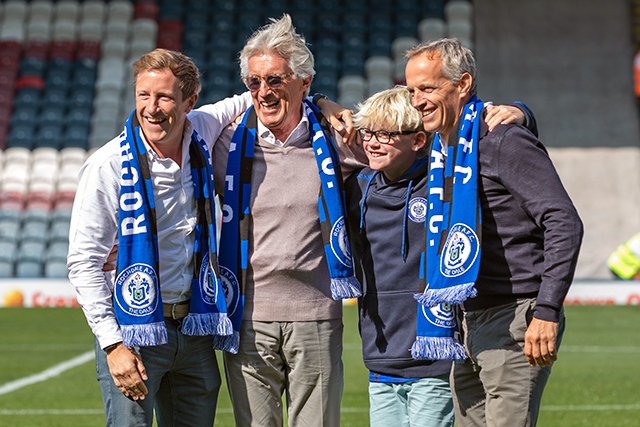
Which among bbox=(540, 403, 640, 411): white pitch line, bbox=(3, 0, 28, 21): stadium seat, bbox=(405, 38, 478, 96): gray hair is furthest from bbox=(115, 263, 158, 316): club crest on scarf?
bbox=(3, 0, 28, 21): stadium seat

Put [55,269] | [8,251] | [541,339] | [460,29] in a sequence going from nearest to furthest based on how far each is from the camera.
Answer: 1. [541,339]
2. [55,269]
3. [8,251]
4. [460,29]

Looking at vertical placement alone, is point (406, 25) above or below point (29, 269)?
above

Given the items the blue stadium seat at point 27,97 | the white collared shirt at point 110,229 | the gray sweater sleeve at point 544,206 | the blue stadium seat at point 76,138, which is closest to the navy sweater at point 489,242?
the gray sweater sleeve at point 544,206

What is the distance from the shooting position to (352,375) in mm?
8438

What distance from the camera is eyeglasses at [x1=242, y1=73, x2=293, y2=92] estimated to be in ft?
12.2

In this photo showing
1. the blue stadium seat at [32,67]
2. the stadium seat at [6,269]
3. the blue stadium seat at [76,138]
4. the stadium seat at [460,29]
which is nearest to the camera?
the stadium seat at [6,269]

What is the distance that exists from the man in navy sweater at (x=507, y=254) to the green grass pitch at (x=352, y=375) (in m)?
3.23

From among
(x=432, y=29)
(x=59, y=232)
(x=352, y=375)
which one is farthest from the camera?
(x=432, y=29)

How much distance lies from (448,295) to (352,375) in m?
5.24

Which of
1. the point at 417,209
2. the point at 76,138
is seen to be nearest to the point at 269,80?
the point at 417,209

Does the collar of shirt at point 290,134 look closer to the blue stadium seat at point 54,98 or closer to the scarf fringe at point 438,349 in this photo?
the scarf fringe at point 438,349

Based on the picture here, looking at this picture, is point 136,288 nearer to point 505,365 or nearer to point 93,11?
point 505,365

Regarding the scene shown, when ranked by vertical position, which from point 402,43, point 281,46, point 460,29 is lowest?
point 281,46

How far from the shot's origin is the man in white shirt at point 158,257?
3.42m
